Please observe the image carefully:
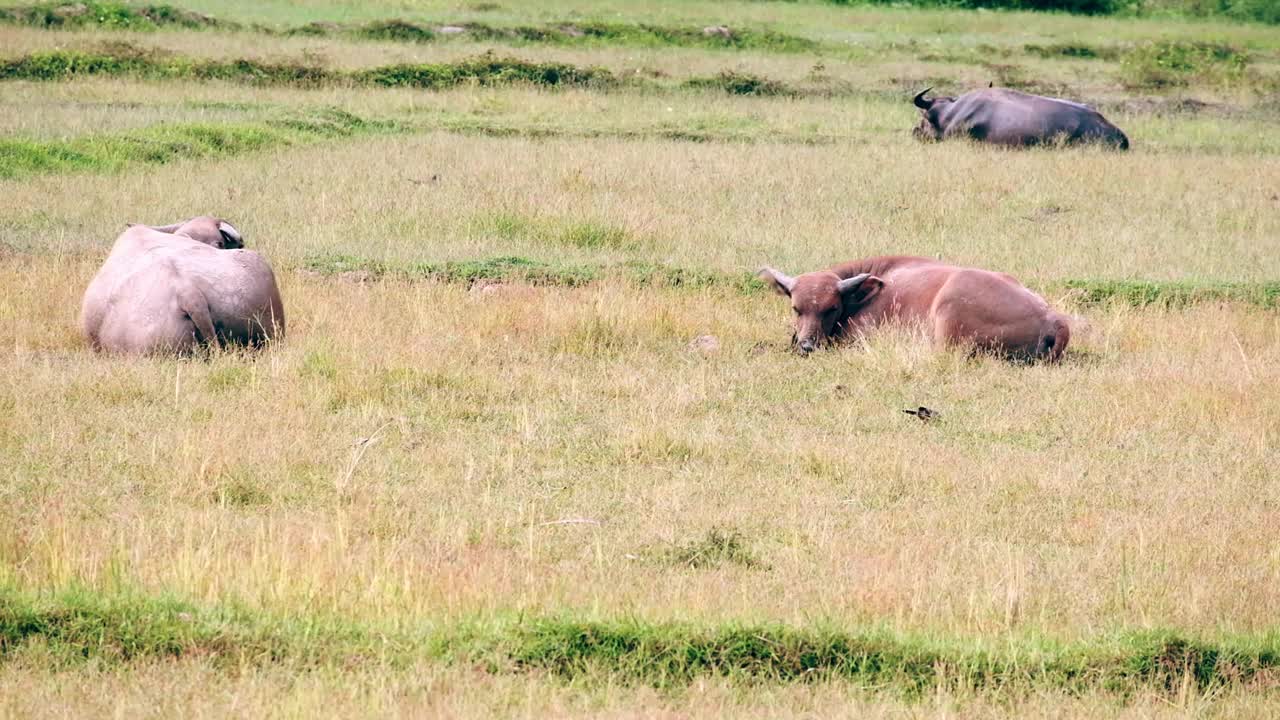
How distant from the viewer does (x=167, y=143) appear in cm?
1689

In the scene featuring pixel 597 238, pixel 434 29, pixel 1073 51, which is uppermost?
pixel 1073 51

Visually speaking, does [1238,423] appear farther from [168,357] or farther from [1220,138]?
[1220,138]

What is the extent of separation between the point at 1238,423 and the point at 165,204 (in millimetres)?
9524


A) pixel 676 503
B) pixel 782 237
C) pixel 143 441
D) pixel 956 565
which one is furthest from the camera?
pixel 782 237

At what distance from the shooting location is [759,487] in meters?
7.46

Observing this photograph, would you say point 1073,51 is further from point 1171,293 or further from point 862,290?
point 862,290

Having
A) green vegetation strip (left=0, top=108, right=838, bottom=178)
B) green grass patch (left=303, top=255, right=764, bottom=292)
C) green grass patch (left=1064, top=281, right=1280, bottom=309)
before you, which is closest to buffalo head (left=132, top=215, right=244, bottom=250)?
green grass patch (left=303, top=255, right=764, bottom=292)

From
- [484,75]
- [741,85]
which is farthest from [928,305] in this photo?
[741,85]

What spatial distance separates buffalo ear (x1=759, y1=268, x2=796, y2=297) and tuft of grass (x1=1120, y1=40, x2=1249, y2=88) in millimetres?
18528

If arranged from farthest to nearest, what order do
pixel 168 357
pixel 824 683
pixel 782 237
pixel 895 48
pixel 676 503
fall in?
pixel 895 48 < pixel 782 237 < pixel 168 357 < pixel 676 503 < pixel 824 683

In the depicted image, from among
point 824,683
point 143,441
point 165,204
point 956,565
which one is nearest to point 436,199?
point 165,204

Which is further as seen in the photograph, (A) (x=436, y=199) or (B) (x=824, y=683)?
(A) (x=436, y=199)

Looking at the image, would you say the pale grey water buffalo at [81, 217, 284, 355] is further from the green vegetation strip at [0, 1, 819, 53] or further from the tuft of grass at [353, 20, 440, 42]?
the tuft of grass at [353, 20, 440, 42]

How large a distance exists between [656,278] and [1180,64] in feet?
70.3
